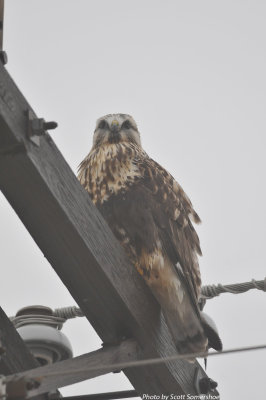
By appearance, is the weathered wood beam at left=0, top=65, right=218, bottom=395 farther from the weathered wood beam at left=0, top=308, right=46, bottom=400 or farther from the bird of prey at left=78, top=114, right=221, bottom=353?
the weathered wood beam at left=0, top=308, right=46, bottom=400

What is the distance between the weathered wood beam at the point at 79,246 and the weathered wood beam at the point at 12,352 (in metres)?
0.31

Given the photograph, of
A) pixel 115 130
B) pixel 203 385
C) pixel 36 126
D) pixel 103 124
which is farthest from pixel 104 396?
pixel 103 124

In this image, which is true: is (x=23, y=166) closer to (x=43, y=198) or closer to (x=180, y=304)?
(x=43, y=198)

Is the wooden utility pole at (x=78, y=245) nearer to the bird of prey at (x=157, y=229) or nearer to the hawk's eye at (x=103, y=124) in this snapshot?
the bird of prey at (x=157, y=229)

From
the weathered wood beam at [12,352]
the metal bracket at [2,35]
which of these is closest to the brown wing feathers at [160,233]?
the weathered wood beam at [12,352]

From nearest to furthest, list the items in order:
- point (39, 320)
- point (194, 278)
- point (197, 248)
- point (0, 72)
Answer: point (0, 72) < point (39, 320) < point (194, 278) < point (197, 248)

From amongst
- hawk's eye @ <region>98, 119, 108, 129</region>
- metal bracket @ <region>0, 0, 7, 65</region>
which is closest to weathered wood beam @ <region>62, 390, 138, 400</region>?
metal bracket @ <region>0, 0, 7, 65</region>

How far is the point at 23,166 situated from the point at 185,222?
1385 mm

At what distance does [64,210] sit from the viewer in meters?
2.39

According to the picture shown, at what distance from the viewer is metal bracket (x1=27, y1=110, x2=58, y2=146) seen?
229cm

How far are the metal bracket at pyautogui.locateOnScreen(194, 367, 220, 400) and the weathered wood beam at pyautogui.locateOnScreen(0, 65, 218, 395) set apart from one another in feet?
0.13

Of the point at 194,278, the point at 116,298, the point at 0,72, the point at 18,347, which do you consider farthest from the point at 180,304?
the point at 0,72

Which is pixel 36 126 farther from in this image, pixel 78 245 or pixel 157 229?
pixel 157 229

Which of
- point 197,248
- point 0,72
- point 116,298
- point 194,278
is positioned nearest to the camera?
point 0,72
